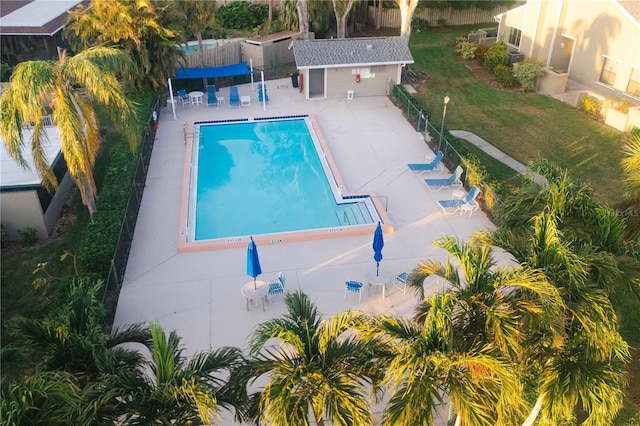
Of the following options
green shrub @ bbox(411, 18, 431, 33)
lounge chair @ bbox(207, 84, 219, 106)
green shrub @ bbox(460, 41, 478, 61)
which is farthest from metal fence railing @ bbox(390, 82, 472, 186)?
green shrub @ bbox(411, 18, 431, 33)

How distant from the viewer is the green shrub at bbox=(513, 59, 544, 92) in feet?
88.6

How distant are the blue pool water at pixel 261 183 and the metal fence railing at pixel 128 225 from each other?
1.93 meters

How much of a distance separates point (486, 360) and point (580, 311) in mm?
1703

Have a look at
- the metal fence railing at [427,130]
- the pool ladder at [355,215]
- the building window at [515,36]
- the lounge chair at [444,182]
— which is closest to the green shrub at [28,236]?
the pool ladder at [355,215]

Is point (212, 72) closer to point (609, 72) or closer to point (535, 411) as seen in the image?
point (609, 72)

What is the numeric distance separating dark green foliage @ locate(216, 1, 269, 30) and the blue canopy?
42.1 feet

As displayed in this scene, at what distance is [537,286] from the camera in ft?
22.9

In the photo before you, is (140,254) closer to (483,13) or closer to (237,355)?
(237,355)

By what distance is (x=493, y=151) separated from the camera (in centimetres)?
2164

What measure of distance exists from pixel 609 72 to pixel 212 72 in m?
19.6

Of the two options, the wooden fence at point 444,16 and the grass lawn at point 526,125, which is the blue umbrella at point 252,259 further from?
the wooden fence at point 444,16

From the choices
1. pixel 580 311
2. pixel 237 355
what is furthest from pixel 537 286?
pixel 237 355

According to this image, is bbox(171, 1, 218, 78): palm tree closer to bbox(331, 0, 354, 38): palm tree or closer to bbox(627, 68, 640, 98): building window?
bbox(331, 0, 354, 38): palm tree

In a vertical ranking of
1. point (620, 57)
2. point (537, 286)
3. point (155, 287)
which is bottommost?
point (155, 287)
